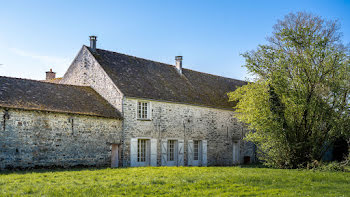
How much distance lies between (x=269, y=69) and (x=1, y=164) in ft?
47.0

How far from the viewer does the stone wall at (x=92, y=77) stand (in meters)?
21.3

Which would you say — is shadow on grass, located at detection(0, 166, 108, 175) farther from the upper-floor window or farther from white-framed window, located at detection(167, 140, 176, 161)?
white-framed window, located at detection(167, 140, 176, 161)

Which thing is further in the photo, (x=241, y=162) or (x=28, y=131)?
(x=241, y=162)

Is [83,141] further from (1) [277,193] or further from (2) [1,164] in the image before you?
(1) [277,193]

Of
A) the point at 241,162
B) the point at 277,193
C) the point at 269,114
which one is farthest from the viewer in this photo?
the point at 241,162

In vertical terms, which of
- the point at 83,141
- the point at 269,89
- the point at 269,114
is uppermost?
the point at 269,89

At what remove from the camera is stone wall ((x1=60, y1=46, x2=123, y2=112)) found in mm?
21337

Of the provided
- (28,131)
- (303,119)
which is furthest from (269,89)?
(28,131)

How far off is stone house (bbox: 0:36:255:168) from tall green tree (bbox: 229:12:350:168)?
8.69 feet

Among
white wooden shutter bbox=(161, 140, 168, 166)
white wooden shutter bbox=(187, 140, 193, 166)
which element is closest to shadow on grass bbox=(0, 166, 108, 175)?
white wooden shutter bbox=(161, 140, 168, 166)

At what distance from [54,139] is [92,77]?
6.28m

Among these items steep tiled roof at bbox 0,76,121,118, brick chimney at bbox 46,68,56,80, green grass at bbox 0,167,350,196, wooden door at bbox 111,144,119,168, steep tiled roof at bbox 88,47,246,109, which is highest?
brick chimney at bbox 46,68,56,80

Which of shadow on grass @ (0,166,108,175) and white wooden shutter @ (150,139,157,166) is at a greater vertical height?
white wooden shutter @ (150,139,157,166)

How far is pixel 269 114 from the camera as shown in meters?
19.9
